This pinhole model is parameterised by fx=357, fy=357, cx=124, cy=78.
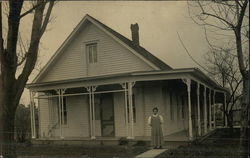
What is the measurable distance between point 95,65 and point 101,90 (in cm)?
148

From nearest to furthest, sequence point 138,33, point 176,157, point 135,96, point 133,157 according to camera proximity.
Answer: point 176,157 < point 133,157 < point 135,96 < point 138,33

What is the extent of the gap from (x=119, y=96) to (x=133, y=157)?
314 inches

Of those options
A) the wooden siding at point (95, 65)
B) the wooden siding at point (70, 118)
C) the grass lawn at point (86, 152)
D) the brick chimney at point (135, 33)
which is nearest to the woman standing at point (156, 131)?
the grass lawn at point (86, 152)

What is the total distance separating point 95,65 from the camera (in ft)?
66.2

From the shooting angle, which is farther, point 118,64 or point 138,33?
point 138,33

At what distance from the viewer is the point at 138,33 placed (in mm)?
23641

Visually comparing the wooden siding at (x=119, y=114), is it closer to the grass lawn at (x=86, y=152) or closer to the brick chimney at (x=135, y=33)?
the grass lawn at (x=86, y=152)

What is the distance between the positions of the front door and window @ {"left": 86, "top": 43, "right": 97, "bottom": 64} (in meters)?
2.11

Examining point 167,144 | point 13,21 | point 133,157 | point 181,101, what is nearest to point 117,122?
point 167,144

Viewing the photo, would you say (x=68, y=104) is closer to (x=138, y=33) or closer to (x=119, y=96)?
(x=119, y=96)

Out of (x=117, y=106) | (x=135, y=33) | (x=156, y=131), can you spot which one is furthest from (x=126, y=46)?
(x=156, y=131)

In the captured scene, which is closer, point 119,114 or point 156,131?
point 156,131

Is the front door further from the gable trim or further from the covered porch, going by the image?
the gable trim

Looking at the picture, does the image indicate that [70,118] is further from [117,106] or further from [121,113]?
[121,113]
